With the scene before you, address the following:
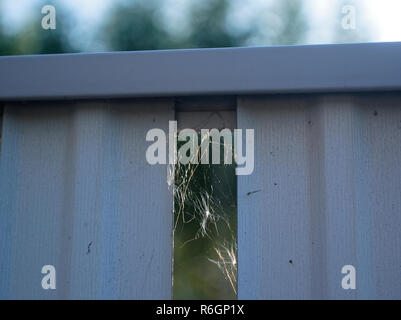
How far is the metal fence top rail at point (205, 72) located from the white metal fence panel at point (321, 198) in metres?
0.08

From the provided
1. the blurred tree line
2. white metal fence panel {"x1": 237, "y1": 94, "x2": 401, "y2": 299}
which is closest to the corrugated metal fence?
white metal fence panel {"x1": 237, "y1": 94, "x2": 401, "y2": 299}

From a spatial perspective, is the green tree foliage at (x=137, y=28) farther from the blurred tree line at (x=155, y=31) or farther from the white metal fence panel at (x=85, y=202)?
the white metal fence panel at (x=85, y=202)

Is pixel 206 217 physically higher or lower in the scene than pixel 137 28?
lower

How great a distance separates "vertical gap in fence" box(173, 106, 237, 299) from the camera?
3.34 ft

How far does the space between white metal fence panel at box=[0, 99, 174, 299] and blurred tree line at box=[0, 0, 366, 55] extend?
0.26 meters

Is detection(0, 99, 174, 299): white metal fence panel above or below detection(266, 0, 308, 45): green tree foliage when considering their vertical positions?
below

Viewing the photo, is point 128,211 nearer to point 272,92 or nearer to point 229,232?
point 229,232

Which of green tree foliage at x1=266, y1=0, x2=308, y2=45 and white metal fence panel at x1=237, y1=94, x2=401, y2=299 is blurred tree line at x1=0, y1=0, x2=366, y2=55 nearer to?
green tree foliage at x1=266, y1=0, x2=308, y2=45

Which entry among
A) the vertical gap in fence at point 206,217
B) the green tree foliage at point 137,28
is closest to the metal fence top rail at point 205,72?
the vertical gap in fence at point 206,217

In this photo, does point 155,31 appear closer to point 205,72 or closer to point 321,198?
point 205,72

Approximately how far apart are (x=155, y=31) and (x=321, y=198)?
0.72 meters

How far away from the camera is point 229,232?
1.02m

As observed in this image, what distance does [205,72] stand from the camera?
37.8 inches

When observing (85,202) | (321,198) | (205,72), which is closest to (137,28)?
(205,72)
